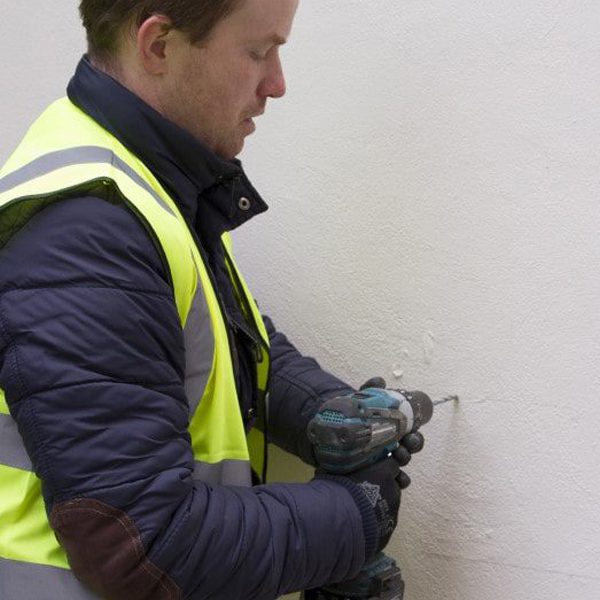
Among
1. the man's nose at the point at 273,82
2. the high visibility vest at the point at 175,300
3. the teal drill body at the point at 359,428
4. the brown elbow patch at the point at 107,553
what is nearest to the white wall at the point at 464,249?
the teal drill body at the point at 359,428

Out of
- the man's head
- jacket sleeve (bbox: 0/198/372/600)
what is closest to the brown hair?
the man's head

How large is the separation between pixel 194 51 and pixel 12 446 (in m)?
0.49

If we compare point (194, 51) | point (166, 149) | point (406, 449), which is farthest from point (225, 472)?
point (194, 51)

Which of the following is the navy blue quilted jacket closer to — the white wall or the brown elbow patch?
the brown elbow patch

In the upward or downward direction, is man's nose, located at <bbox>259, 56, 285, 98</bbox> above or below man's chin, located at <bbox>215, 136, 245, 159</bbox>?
above

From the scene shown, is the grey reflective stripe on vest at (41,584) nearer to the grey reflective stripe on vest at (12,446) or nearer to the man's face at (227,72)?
the grey reflective stripe on vest at (12,446)

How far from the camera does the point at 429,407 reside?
1.28 meters

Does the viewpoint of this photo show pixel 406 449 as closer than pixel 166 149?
No

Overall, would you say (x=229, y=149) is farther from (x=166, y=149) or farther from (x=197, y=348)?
(x=197, y=348)

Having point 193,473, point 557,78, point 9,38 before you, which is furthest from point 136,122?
point 9,38

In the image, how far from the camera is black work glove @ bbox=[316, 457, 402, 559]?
3.74ft

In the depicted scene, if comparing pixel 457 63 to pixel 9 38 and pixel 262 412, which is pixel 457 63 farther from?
pixel 9 38

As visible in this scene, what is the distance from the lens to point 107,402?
→ 2.97ft

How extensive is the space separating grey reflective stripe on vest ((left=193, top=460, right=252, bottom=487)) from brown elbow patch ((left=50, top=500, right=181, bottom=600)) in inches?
6.1
